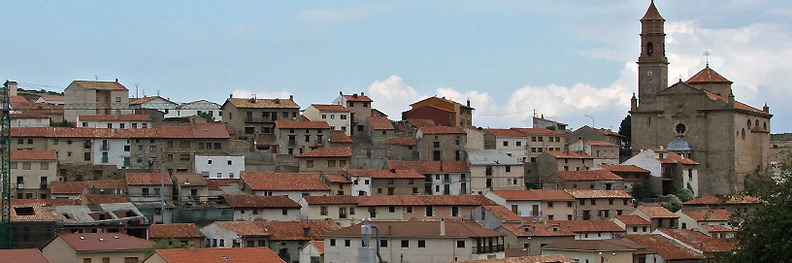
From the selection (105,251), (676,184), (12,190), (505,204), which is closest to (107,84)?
(12,190)

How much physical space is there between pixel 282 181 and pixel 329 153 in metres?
7.86

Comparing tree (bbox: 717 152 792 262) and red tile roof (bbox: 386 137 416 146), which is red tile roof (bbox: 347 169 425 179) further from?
tree (bbox: 717 152 792 262)

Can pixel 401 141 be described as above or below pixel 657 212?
above

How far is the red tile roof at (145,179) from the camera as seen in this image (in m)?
82.4

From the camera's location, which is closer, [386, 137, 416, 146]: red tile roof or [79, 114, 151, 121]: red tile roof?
[79, 114, 151, 121]: red tile roof

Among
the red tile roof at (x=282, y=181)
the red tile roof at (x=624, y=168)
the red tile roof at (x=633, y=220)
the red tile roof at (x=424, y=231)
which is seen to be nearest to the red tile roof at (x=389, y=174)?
the red tile roof at (x=282, y=181)

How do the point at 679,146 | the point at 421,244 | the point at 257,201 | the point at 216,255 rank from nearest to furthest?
1. the point at 216,255
2. the point at 421,244
3. the point at 257,201
4. the point at 679,146

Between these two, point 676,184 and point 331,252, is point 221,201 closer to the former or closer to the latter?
point 331,252

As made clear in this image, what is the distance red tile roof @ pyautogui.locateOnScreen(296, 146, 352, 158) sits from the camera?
92750 mm

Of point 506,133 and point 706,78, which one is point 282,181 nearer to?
point 506,133

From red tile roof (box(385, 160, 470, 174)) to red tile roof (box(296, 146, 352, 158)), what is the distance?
3.22 meters

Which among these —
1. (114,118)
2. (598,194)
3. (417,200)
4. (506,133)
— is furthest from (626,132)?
(114,118)

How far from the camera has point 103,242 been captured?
5981 cm

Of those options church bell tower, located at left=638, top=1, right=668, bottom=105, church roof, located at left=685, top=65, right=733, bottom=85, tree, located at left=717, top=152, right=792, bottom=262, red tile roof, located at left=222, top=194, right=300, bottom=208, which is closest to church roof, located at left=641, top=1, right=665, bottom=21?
church bell tower, located at left=638, top=1, right=668, bottom=105
